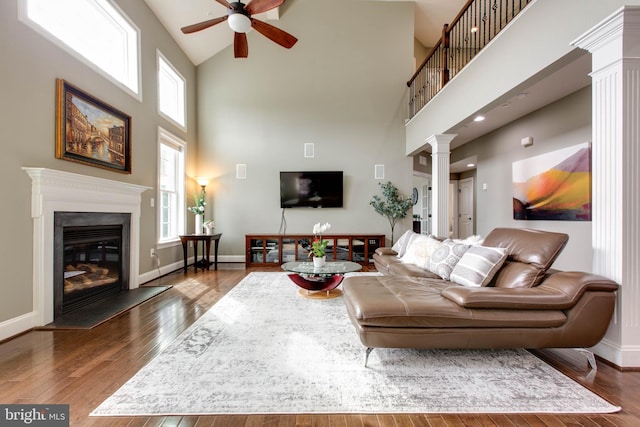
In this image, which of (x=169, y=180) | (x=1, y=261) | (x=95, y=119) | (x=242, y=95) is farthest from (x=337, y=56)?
(x=1, y=261)

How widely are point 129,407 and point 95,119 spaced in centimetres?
326

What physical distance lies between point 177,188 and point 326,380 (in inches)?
198

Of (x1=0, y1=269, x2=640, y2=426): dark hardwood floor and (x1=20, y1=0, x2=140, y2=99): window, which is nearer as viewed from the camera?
(x1=0, y1=269, x2=640, y2=426): dark hardwood floor

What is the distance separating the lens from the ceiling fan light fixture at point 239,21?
2980 mm

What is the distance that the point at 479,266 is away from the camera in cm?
238

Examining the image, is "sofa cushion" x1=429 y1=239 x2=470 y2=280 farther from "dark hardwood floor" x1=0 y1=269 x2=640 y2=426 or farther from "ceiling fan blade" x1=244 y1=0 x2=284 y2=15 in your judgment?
"ceiling fan blade" x1=244 y1=0 x2=284 y2=15

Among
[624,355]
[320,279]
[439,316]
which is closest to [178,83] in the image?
[320,279]

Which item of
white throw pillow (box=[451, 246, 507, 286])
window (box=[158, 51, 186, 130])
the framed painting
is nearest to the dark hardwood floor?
white throw pillow (box=[451, 246, 507, 286])

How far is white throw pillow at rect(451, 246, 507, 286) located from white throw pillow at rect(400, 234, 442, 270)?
635mm

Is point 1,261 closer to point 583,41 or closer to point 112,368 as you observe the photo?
point 112,368

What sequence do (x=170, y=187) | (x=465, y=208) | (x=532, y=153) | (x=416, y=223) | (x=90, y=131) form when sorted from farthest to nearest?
(x=416, y=223)
(x=465, y=208)
(x=170, y=187)
(x=532, y=153)
(x=90, y=131)

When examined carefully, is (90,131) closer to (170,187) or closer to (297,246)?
(170,187)

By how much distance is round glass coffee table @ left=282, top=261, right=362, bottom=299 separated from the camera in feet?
11.0

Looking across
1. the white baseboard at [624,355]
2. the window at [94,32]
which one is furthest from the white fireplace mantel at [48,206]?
the white baseboard at [624,355]
